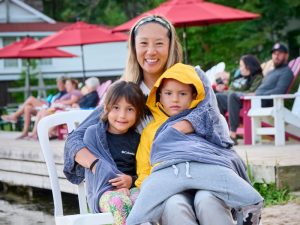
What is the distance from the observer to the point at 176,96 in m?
3.33

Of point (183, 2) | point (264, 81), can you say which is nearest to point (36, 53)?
point (183, 2)

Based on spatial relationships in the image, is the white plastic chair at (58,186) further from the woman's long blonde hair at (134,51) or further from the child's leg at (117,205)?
the woman's long blonde hair at (134,51)

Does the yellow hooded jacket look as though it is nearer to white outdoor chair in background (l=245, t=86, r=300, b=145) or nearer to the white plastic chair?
the white plastic chair

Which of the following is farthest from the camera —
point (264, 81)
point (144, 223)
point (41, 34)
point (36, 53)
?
point (41, 34)

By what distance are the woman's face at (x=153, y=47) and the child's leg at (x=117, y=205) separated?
2.30 ft

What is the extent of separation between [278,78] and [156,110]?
5.14 meters

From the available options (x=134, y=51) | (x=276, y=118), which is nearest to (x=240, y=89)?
(x=276, y=118)

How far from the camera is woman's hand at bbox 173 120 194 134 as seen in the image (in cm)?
324

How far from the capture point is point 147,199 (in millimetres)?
2975

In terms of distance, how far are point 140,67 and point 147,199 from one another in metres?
0.95

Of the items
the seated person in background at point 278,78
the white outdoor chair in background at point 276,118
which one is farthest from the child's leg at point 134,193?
the seated person in background at point 278,78

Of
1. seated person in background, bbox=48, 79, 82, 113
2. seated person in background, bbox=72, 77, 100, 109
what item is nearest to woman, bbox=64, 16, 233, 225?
seated person in background, bbox=72, 77, 100, 109

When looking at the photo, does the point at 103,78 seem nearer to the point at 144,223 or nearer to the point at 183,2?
the point at 183,2

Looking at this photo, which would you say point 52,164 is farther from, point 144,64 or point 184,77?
point 184,77
